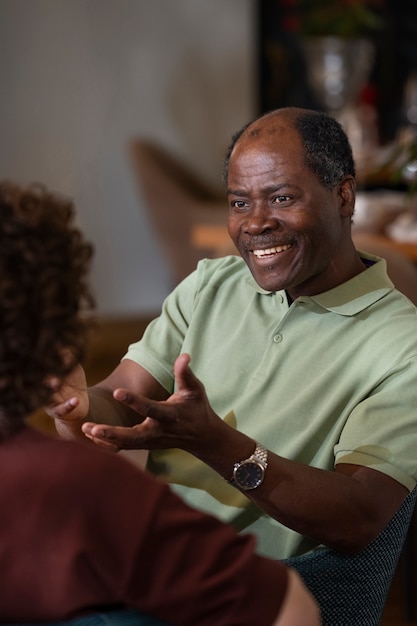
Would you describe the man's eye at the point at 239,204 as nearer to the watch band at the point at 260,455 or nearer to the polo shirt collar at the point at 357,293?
the polo shirt collar at the point at 357,293

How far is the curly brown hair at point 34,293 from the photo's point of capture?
888mm

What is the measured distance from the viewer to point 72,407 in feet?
4.78

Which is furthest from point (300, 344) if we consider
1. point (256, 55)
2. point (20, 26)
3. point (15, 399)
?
point (256, 55)

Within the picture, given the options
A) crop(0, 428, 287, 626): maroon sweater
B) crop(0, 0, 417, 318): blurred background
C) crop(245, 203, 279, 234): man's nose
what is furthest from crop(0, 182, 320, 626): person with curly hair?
crop(0, 0, 417, 318): blurred background

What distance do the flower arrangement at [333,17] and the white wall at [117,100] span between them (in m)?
0.23

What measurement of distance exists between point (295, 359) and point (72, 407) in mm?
333

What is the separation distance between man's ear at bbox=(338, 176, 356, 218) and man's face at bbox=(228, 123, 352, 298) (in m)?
0.01

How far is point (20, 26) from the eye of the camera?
4.51 meters

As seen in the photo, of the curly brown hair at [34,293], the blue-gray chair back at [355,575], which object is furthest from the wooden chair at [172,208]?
the curly brown hair at [34,293]

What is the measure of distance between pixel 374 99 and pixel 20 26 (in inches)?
69.0

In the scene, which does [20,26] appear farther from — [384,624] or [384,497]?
[384,497]

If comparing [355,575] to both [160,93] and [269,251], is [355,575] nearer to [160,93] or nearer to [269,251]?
[269,251]

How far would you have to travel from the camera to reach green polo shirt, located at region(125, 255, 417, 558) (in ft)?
4.56

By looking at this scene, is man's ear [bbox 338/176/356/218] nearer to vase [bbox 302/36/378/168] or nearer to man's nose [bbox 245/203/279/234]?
man's nose [bbox 245/203/279/234]
